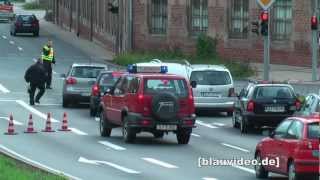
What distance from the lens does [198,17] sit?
66.8m

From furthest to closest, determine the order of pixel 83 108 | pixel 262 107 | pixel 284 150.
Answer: pixel 83 108 → pixel 262 107 → pixel 284 150

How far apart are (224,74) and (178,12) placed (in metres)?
28.1

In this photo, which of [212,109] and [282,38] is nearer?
[212,109]

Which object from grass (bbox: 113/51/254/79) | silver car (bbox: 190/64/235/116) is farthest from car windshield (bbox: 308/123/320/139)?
grass (bbox: 113/51/254/79)

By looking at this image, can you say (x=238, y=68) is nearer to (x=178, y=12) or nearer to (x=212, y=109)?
(x=178, y=12)

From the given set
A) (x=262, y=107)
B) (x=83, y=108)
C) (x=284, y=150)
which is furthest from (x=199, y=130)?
(x=284, y=150)

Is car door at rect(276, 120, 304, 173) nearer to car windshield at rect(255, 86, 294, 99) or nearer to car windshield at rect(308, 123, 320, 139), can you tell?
car windshield at rect(308, 123, 320, 139)

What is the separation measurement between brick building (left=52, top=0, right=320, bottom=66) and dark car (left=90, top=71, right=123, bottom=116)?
23800mm

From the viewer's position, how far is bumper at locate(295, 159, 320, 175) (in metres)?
20.2

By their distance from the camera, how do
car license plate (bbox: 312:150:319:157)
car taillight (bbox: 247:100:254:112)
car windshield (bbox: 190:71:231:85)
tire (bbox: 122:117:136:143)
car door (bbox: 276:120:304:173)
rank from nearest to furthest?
1. car license plate (bbox: 312:150:319:157)
2. car door (bbox: 276:120:304:173)
3. tire (bbox: 122:117:136:143)
4. car taillight (bbox: 247:100:254:112)
5. car windshield (bbox: 190:71:231:85)

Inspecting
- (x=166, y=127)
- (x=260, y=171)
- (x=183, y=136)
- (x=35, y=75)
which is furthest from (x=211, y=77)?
(x=260, y=171)

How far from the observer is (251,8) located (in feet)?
209

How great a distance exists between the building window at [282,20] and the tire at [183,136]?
33.0m

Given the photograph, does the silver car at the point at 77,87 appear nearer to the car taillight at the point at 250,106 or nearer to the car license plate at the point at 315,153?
the car taillight at the point at 250,106
